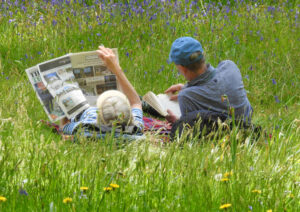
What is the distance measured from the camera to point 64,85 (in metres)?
4.43

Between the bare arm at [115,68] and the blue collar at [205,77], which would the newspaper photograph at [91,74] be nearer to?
the bare arm at [115,68]

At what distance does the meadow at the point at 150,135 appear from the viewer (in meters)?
2.39

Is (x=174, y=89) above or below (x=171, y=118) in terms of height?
above

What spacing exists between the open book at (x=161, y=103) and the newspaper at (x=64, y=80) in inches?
27.5

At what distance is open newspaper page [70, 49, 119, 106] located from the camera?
4.48 meters

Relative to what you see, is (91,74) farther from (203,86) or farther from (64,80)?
(203,86)

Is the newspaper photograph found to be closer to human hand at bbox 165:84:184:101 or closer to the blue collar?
human hand at bbox 165:84:184:101

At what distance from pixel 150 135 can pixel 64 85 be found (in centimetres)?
182

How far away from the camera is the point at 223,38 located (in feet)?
22.5

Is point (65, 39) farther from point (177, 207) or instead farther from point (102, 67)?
point (177, 207)

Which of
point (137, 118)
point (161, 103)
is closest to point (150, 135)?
point (137, 118)

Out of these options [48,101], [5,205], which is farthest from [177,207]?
[48,101]

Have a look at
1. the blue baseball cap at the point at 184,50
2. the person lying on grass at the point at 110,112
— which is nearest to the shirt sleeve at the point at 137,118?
the person lying on grass at the point at 110,112

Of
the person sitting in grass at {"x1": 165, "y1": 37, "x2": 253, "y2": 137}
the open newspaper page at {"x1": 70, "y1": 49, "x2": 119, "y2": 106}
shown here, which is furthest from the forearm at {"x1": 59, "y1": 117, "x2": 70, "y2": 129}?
the person sitting in grass at {"x1": 165, "y1": 37, "x2": 253, "y2": 137}
